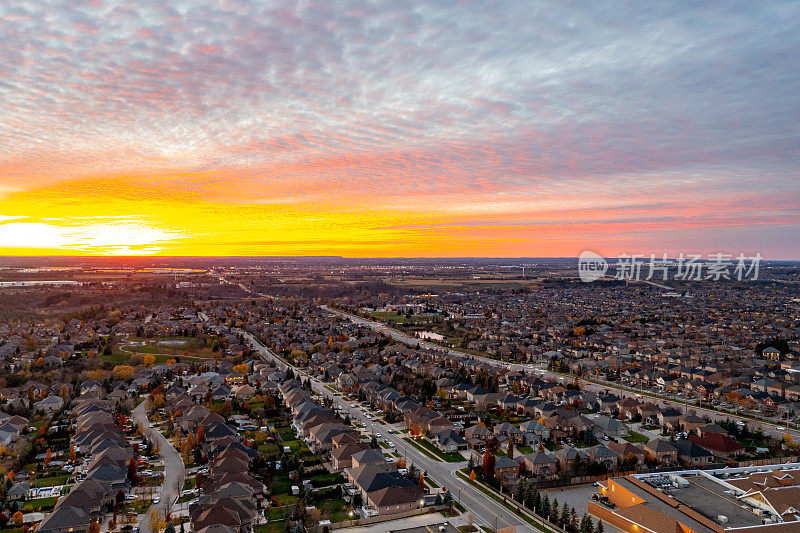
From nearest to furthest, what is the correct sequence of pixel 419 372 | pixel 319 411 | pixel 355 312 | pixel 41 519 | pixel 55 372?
pixel 41 519 → pixel 319 411 → pixel 55 372 → pixel 419 372 → pixel 355 312

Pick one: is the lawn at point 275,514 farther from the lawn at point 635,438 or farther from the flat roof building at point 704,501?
the lawn at point 635,438

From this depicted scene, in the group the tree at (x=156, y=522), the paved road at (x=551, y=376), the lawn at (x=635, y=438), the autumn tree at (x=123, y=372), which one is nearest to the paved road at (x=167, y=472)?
the tree at (x=156, y=522)

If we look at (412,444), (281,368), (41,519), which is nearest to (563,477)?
(412,444)

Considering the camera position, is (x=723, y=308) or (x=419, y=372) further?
(x=723, y=308)

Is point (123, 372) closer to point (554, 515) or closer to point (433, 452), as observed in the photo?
point (433, 452)

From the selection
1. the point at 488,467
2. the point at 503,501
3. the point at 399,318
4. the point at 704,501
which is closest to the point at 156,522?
the point at 503,501

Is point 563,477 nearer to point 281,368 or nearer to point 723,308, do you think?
point 281,368

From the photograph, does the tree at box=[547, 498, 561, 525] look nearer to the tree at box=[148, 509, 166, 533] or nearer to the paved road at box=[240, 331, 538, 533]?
the paved road at box=[240, 331, 538, 533]

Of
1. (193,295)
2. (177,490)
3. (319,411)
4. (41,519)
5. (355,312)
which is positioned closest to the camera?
(41,519)
